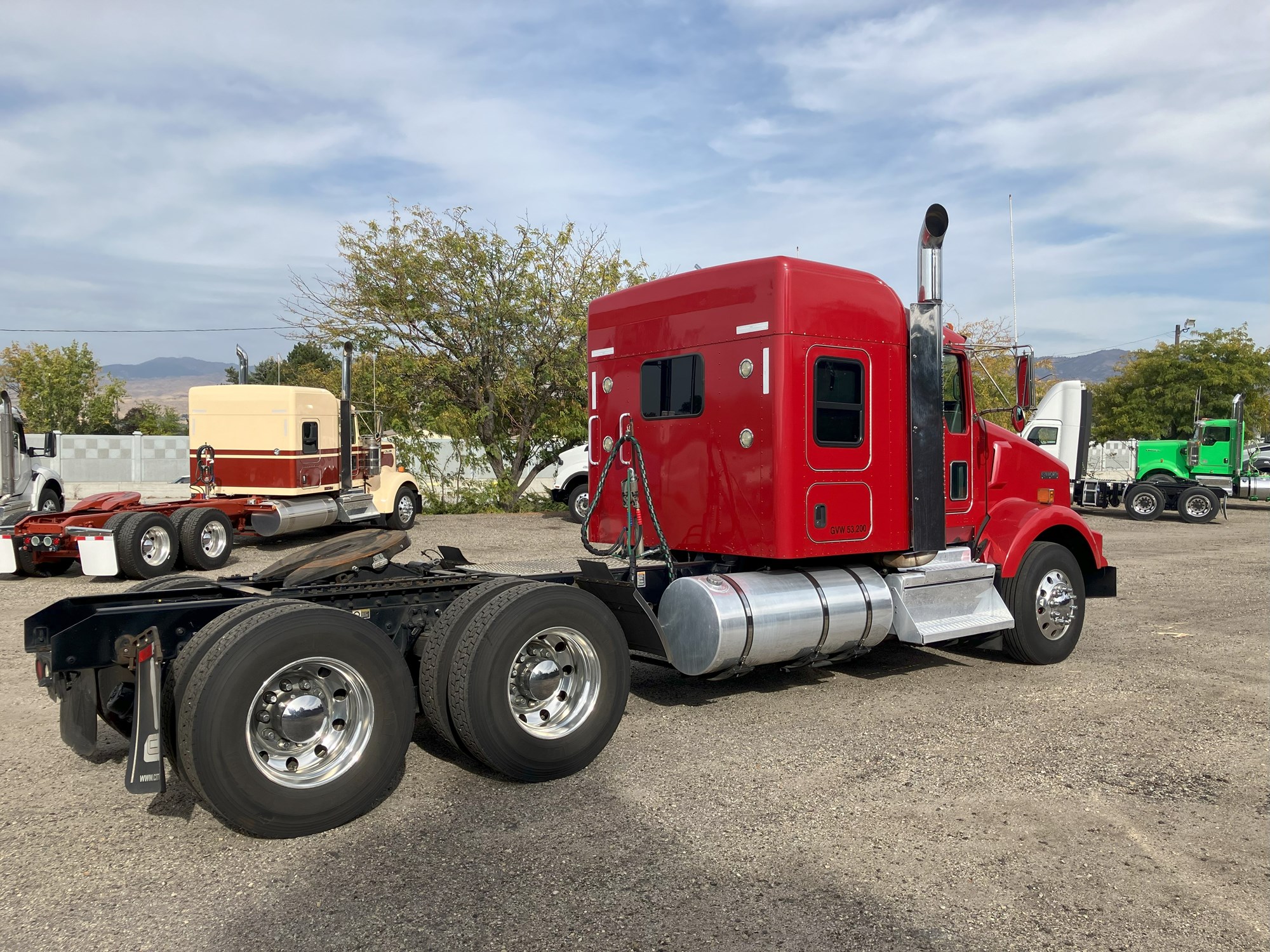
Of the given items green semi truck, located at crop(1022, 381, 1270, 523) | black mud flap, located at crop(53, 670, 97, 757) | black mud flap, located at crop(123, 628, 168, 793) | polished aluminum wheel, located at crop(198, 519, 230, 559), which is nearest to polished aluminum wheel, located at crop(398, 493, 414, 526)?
polished aluminum wheel, located at crop(198, 519, 230, 559)

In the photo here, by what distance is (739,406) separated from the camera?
21.3 feet

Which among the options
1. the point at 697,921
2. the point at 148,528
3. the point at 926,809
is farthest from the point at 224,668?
the point at 148,528

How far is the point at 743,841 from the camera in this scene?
13.9 feet

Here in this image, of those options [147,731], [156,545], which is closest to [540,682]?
[147,731]

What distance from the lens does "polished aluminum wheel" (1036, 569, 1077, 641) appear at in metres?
7.68

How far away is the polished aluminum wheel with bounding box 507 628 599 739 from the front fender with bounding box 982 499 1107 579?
3.92 meters

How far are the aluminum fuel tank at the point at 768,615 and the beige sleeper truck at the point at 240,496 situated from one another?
330 inches

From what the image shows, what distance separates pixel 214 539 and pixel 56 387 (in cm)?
3963

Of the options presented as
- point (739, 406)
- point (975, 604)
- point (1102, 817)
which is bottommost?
point (1102, 817)

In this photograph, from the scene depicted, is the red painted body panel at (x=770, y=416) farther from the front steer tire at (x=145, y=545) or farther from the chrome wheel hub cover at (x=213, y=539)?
the chrome wheel hub cover at (x=213, y=539)

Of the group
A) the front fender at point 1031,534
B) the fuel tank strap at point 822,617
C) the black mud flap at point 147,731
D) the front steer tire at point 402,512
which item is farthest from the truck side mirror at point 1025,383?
the front steer tire at point 402,512

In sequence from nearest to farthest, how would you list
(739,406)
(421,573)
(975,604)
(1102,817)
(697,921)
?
(697,921) < (1102,817) < (421,573) < (739,406) < (975,604)

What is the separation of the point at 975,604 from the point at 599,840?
4.09 m

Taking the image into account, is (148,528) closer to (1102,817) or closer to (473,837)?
(473,837)
